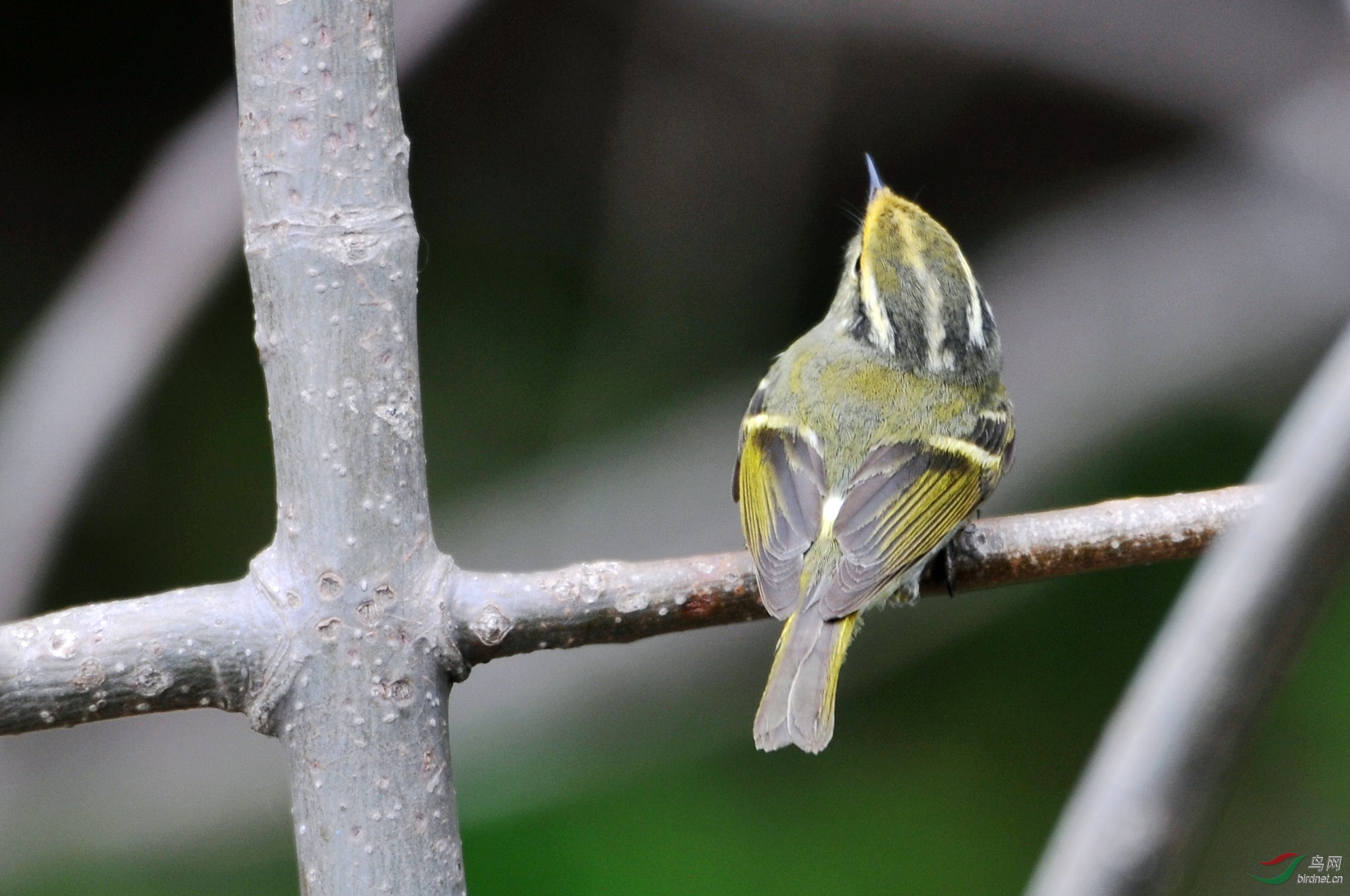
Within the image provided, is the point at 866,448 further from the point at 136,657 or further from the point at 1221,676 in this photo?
the point at 1221,676

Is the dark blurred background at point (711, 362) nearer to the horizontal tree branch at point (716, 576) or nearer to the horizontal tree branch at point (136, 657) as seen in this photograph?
the horizontal tree branch at point (716, 576)

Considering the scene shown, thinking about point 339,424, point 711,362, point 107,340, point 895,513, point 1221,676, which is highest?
point 711,362

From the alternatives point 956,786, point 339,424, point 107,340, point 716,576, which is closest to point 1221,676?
point 339,424

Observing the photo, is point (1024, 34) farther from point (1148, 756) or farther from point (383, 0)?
point (1148, 756)

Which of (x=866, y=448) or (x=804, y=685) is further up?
(x=866, y=448)

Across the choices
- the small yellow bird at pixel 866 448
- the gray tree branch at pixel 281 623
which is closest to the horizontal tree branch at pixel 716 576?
the gray tree branch at pixel 281 623

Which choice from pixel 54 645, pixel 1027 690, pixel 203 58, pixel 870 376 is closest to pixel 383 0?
pixel 54 645
